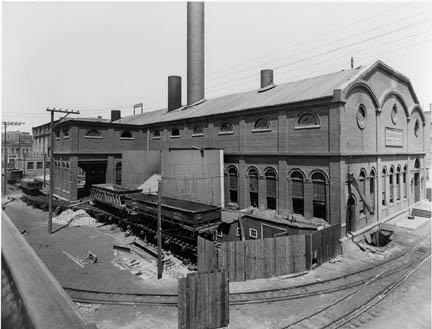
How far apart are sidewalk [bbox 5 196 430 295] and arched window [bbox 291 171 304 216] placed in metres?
4.25

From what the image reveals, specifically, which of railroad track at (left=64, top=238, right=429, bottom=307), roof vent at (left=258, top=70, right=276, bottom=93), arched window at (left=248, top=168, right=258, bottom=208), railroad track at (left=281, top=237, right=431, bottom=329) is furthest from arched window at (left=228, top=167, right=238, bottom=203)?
railroad track at (left=281, top=237, right=431, bottom=329)

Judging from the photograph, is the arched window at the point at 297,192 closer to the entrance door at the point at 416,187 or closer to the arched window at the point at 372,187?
the arched window at the point at 372,187

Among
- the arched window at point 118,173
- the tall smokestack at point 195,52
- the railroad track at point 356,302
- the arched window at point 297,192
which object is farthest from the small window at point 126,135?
the railroad track at point 356,302

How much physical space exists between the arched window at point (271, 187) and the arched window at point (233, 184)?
3232mm

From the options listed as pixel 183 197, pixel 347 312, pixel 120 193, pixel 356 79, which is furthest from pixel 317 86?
pixel 120 193

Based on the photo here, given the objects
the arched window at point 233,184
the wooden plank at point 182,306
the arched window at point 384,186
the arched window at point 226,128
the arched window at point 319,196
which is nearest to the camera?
the wooden plank at point 182,306

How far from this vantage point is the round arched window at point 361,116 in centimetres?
1955

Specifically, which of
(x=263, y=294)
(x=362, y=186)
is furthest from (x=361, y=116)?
(x=263, y=294)

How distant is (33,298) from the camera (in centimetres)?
269

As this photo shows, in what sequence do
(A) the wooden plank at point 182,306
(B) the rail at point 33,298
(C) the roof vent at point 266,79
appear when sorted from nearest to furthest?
(B) the rail at point 33,298 < (A) the wooden plank at point 182,306 < (C) the roof vent at point 266,79

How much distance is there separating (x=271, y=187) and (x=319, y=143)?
5007mm

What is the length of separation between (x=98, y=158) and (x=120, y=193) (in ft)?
32.2

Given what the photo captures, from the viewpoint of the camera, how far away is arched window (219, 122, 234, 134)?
24659 millimetres

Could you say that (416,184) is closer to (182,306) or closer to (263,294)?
(263,294)
